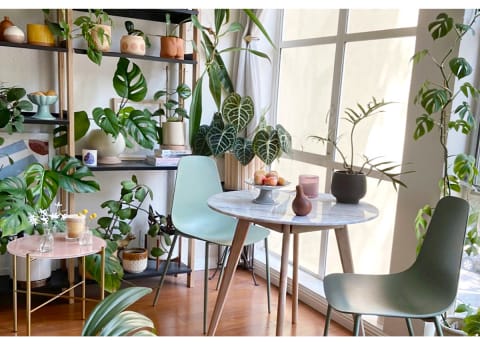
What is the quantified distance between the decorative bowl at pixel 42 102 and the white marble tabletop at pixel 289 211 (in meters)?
1.16

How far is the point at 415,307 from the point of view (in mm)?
1786

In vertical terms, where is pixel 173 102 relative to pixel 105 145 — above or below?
above

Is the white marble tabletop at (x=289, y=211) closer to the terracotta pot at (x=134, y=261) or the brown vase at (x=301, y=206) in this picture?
the brown vase at (x=301, y=206)

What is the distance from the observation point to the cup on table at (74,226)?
260 centimetres

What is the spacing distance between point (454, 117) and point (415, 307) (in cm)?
97

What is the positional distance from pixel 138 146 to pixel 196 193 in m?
0.65

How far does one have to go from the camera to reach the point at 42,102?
109 inches

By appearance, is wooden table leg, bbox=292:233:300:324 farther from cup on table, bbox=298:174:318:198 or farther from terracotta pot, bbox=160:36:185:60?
terracotta pot, bbox=160:36:185:60

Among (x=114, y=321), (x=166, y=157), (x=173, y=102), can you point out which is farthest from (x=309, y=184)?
(x=114, y=321)

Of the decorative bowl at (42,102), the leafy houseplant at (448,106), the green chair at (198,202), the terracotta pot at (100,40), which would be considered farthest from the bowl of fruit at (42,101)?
the leafy houseplant at (448,106)

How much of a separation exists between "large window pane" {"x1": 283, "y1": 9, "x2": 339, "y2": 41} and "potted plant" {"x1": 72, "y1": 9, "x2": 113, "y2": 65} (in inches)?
54.4

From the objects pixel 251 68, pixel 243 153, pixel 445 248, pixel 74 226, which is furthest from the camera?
pixel 251 68

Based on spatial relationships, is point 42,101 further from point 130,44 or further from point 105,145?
point 130,44
